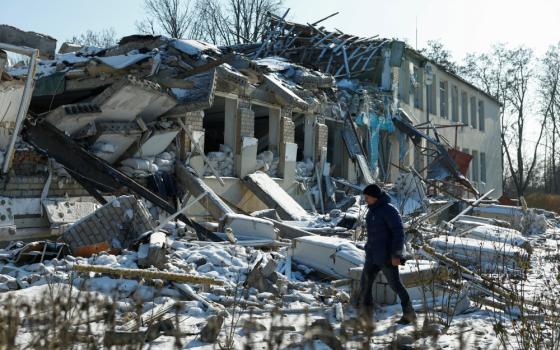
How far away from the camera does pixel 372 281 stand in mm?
6844

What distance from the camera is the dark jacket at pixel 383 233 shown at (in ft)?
21.5

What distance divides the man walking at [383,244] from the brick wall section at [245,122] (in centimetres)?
798

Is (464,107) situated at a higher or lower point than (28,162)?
higher

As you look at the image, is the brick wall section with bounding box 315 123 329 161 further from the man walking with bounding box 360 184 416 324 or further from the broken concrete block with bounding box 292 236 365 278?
the man walking with bounding box 360 184 416 324

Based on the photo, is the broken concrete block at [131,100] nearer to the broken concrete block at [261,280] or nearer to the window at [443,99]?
the broken concrete block at [261,280]

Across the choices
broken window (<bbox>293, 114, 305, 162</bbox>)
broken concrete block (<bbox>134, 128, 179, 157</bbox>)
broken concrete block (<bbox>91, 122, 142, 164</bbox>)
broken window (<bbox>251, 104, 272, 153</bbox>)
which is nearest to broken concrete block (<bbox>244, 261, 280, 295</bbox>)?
broken concrete block (<bbox>91, 122, 142, 164</bbox>)

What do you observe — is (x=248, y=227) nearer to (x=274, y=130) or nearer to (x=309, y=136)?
(x=274, y=130)

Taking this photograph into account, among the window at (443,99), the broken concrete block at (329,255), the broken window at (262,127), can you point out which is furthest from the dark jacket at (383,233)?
the window at (443,99)

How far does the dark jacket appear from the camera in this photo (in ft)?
21.5

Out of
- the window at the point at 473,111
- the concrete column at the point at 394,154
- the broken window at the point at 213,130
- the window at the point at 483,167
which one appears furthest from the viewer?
the window at the point at 483,167

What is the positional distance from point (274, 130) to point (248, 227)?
19.8ft

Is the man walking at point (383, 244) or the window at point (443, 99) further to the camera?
the window at point (443, 99)

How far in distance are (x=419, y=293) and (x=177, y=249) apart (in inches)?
136

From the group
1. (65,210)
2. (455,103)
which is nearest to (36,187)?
(65,210)
